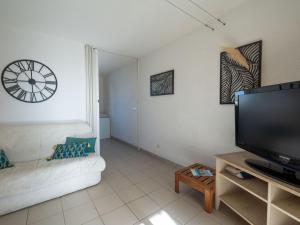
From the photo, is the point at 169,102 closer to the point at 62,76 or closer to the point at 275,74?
the point at 275,74

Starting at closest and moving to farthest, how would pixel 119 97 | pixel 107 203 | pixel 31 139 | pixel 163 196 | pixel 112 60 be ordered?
pixel 107 203 < pixel 163 196 < pixel 31 139 < pixel 112 60 < pixel 119 97

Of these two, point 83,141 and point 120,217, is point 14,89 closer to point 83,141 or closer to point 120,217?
point 83,141

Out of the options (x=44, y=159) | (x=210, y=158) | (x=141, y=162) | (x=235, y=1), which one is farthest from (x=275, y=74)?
(x=44, y=159)

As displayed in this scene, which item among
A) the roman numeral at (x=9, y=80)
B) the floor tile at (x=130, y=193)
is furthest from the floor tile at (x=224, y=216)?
the roman numeral at (x=9, y=80)

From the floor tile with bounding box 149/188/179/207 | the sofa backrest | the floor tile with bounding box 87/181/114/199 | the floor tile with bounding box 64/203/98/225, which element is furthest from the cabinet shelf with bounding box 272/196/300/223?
the sofa backrest

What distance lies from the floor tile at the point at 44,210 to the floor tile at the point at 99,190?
0.37 meters

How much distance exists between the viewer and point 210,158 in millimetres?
2277

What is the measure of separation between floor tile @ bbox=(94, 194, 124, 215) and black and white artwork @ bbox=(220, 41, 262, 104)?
1911mm

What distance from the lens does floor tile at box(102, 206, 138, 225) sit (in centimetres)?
156

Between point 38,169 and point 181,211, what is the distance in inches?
69.8

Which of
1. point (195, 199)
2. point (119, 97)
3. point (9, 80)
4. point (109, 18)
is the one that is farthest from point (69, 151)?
point (119, 97)

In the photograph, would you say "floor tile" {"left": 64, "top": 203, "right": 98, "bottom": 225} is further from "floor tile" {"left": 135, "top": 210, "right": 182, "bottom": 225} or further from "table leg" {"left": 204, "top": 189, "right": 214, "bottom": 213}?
"table leg" {"left": 204, "top": 189, "right": 214, "bottom": 213}

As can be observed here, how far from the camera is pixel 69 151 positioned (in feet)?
7.19

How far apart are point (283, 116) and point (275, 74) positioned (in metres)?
0.70
